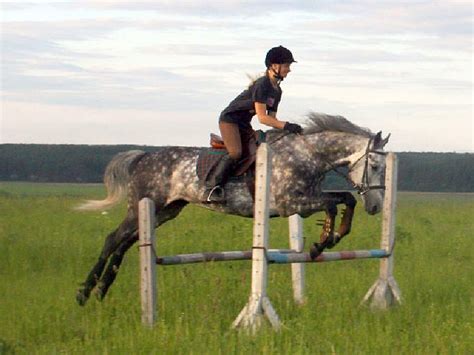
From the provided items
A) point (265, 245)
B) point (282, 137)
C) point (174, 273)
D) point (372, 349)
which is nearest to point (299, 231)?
point (282, 137)

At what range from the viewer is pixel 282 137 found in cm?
1286

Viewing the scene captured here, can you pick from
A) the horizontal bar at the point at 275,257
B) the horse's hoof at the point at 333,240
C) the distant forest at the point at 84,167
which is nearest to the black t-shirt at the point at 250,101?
the horse's hoof at the point at 333,240

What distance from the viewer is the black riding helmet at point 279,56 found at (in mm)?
11711

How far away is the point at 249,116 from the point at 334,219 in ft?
5.10

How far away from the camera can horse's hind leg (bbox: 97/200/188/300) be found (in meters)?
12.7

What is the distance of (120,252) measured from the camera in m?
13.2

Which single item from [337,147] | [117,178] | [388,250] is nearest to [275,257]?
[388,250]

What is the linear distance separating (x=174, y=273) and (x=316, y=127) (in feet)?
9.88

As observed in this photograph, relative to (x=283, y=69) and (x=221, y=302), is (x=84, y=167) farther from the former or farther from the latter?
(x=283, y=69)

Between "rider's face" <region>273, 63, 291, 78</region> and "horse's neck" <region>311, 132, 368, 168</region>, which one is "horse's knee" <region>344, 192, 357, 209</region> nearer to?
"horse's neck" <region>311, 132, 368, 168</region>

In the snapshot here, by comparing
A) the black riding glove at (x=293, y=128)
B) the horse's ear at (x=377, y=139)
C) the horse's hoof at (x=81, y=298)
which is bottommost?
the horse's hoof at (x=81, y=298)

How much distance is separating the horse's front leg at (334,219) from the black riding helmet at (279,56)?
1570 mm

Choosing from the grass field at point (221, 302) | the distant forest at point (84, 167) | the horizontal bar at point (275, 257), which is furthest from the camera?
the distant forest at point (84, 167)

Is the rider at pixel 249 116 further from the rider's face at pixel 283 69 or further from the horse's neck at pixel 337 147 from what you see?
the horse's neck at pixel 337 147
